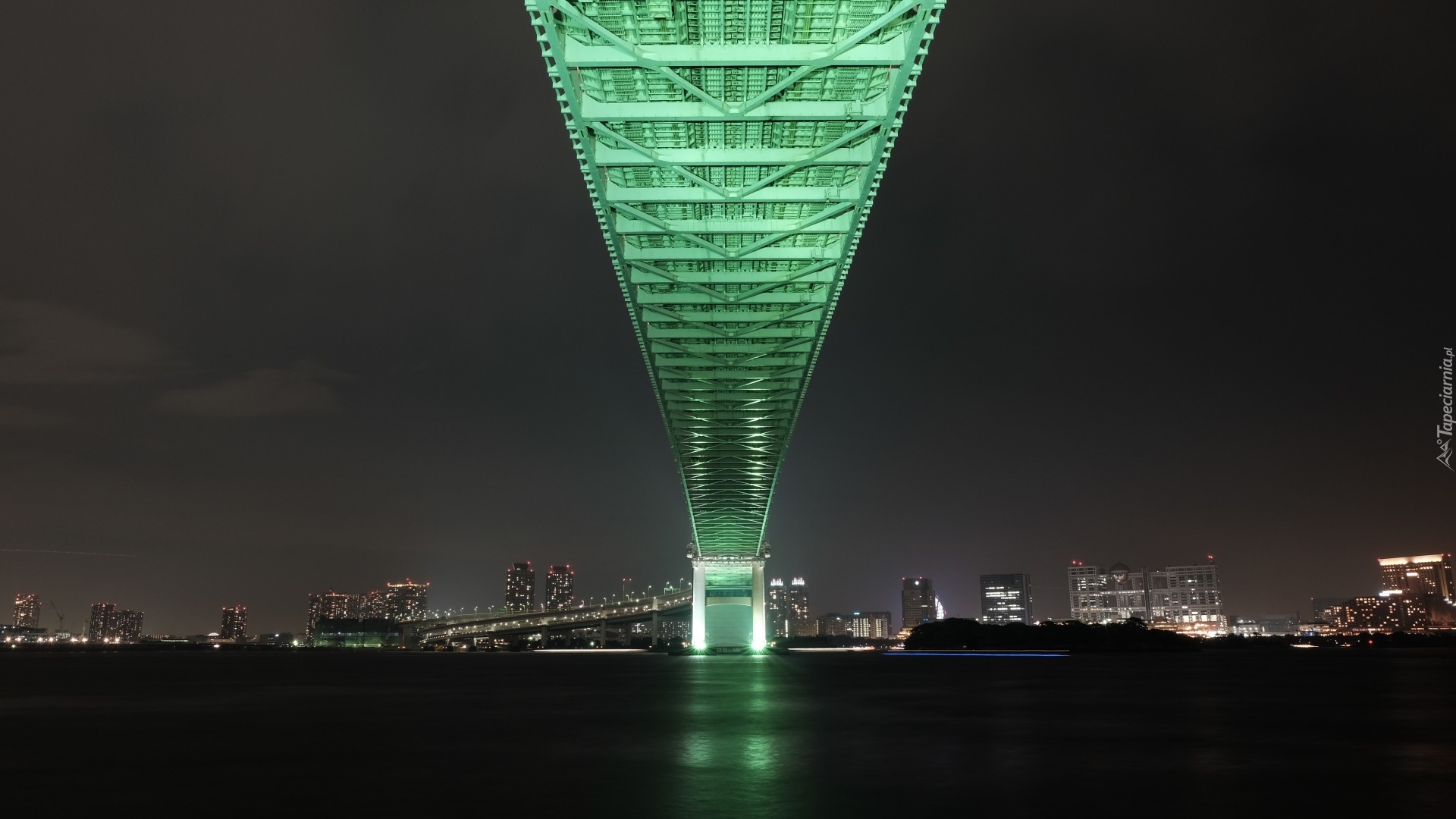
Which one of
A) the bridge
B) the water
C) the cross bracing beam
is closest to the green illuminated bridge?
the cross bracing beam

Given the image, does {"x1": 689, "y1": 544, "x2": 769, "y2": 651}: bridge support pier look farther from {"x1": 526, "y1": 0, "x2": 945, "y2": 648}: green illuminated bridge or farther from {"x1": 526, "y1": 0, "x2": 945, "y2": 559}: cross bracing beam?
{"x1": 526, "y1": 0, "x2": 945, "y2": 559}: cross bracing beam

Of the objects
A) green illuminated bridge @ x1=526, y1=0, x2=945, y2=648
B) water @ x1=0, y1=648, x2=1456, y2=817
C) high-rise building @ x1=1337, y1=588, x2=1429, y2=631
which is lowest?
high-rise building @ x1=1337, y1=588, x2=1429, y2=631

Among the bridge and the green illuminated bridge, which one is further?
the bridge

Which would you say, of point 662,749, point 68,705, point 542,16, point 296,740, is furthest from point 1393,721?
point 68,705

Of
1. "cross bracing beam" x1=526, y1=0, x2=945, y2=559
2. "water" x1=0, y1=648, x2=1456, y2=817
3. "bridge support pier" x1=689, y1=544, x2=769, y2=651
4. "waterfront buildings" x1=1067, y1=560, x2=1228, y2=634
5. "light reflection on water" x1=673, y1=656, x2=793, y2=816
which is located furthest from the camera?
"waterfront buildings" x1=1067, y1=560, x2=1228, y2=634

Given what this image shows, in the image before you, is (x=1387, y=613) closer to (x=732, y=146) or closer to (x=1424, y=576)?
(x=1424, y=576)

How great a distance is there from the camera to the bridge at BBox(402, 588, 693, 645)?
13862cm

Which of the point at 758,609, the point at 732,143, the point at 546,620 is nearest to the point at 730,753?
the point at 732,143

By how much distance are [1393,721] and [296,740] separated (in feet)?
61.6

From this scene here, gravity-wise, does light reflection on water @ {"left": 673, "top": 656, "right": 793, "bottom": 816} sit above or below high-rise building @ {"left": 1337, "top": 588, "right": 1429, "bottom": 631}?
above

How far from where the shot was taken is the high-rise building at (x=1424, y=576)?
16175 cm

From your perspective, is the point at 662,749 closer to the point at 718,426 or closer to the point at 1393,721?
the point at 1393,721

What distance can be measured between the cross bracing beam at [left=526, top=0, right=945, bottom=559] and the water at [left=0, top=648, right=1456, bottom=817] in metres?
12.3

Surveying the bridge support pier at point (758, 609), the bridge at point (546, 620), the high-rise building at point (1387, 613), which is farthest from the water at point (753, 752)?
the high-rise building at point (1387, 613)
